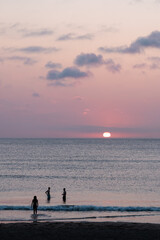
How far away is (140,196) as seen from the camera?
47.2 m

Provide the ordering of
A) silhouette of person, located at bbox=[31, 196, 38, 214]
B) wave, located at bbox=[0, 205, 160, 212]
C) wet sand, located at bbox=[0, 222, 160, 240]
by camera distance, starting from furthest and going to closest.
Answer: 1. wave, located at bbox=[0, 205, 160, 212]
2. silhouette of person, located at bbox=[31, 196, 38, 214]
3. wet sand, located at bbox=[0, 222, 160, 240]

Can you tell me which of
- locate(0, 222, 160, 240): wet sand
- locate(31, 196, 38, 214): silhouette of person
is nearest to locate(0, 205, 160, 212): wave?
locate(31, 196, 38, 214): silhouette of person

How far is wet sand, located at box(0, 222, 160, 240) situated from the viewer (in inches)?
915

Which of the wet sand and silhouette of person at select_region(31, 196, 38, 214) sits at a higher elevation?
silhouette of person at select_region(31, 196, 38, 214)

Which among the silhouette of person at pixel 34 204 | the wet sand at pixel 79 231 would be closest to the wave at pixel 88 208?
the silhouette of person at pixel 34 204

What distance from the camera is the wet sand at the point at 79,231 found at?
23.2 metres

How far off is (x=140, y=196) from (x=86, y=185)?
42.5 ft

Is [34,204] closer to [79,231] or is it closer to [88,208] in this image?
[88,208]

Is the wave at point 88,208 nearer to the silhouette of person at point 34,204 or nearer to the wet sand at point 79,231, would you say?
the silhouette of person at point 34,204

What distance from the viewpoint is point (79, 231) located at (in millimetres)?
24688

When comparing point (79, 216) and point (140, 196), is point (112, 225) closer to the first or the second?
point (79, 216)

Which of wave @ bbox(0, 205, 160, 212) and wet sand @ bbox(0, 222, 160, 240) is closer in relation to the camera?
wet sand @ bbox(0, 222, 160, 240)

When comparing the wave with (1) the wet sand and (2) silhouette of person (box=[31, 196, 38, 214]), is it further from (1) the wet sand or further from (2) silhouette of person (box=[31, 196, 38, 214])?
(1) the wet sand

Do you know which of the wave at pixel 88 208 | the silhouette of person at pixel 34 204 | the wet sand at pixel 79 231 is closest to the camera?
the wet sand at pixel 79 231
